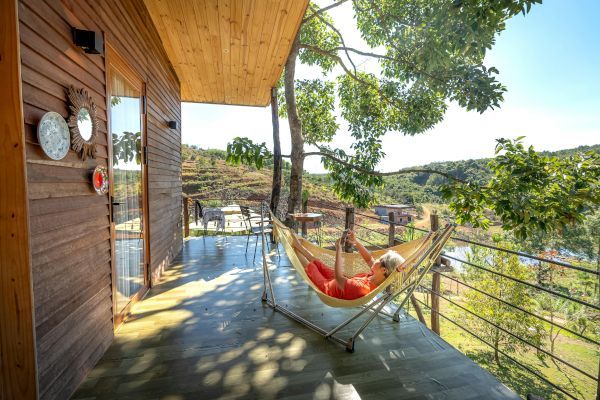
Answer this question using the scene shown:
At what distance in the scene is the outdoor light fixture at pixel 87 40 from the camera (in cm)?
176

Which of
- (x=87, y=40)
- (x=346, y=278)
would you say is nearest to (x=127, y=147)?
(x=87, y=40)

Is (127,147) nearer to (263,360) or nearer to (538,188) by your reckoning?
(263,360)

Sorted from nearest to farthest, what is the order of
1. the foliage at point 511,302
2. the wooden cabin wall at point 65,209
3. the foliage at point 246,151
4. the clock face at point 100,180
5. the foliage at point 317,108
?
the wooden cabin wall at point 65,209 < the clock face at point 100,180 < the foliage at point 246,151 < the foliage at point 317,108 < the foliage at point 511,302

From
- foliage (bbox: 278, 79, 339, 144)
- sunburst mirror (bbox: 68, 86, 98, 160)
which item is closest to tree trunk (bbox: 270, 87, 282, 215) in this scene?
foliage (bbox: 278, 79, 339, 144)

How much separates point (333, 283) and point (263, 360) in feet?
2.54

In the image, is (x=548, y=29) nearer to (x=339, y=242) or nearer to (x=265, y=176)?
(x=339, y=242)

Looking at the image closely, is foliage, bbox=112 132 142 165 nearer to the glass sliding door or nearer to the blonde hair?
the glass sliding door

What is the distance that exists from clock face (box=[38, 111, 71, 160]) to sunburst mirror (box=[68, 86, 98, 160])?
75 millimetres

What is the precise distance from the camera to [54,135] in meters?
1.50

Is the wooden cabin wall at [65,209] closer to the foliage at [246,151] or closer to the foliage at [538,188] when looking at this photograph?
the foliage at [246,151]

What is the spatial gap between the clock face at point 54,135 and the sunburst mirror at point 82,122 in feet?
0.25

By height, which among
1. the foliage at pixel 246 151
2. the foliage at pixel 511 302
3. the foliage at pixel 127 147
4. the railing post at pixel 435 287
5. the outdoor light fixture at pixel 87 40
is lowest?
the foliage at pixel 511 302

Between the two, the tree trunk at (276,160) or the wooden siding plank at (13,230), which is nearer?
the wooden siding plank at (13,230)

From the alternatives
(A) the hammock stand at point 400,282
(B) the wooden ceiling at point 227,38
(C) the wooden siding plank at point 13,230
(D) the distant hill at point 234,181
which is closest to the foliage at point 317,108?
(B) the wooden ceiling at point 227,38
